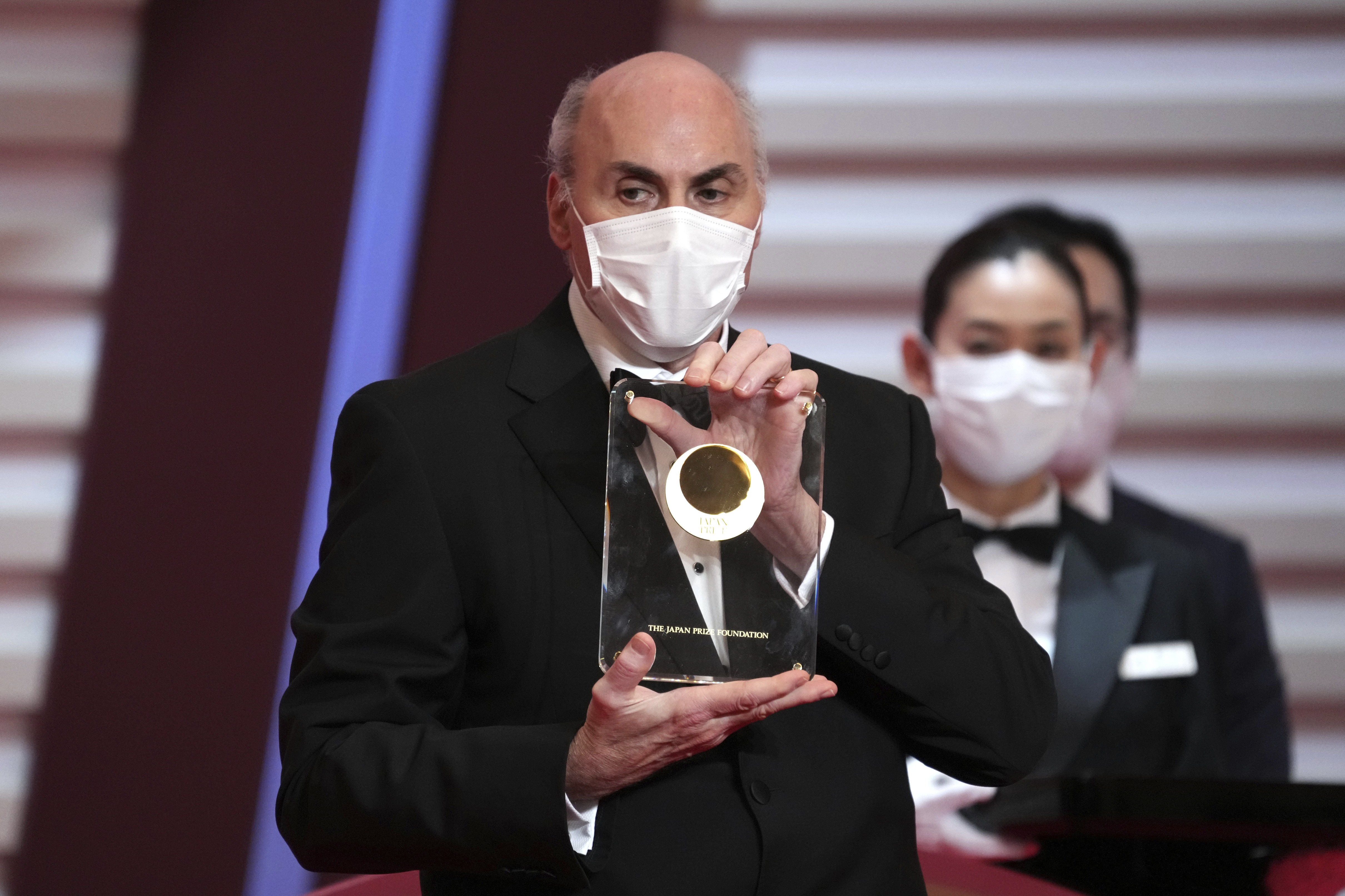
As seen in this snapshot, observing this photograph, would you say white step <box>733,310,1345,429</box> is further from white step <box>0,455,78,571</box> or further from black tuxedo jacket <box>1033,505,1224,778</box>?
white step <box>0,455,78,571</box>

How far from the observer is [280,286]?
3.26 meters

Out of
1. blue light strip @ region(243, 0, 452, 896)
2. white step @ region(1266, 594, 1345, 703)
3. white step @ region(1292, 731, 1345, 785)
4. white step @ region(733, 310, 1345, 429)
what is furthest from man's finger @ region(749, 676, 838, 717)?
white step @ region(1292, 731, 1345, 785)

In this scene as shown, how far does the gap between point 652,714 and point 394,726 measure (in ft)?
0.96

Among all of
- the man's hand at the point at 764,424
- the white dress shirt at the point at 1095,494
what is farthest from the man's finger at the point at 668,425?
the white dress shirt at the point at 1095,494

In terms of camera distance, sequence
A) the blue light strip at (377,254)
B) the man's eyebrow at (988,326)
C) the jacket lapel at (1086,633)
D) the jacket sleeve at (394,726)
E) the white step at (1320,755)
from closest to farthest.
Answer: the jacket sleeve at (394,726) → the jacket lapel at (1086,633) → the man's eyebrow at (988,326) → the blue light strip at (377,254) → the white step at (1320,755)

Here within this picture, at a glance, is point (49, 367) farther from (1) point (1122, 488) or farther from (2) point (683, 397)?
(1) point (1122, 488)

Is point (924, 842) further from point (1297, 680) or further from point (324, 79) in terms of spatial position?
point (324, 79)

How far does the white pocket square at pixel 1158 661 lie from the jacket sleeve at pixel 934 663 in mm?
1466

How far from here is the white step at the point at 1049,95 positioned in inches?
144

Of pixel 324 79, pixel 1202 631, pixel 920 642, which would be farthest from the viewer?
pixel 324 79

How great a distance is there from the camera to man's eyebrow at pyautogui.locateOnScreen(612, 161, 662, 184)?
1.54 m

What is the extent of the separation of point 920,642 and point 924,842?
1.22m

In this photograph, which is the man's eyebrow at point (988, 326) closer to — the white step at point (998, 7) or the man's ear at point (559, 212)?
the white step at point (998, 7)

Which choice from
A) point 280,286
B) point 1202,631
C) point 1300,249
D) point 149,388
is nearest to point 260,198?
point 280,286
